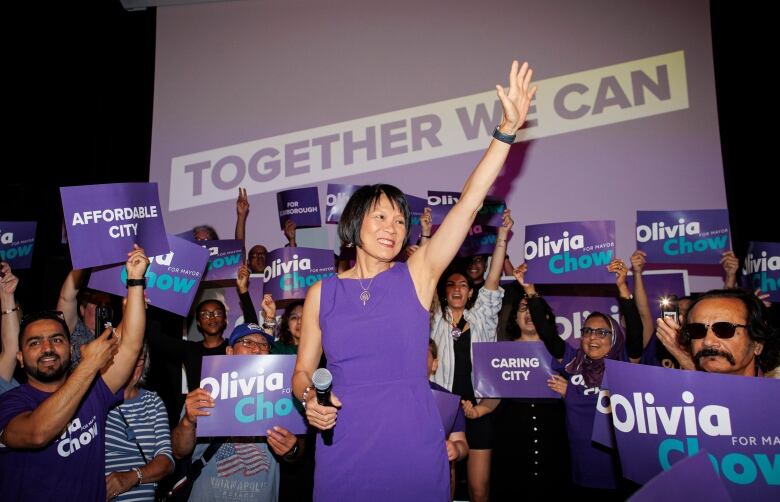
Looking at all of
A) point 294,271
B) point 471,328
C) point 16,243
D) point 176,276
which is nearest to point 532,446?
point 471,328

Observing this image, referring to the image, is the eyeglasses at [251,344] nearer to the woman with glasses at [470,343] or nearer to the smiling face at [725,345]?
the woman with glasses at [470,343]

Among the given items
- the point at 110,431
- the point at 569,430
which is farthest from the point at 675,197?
the point at 110,431

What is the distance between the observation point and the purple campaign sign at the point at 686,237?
4980 millimetres

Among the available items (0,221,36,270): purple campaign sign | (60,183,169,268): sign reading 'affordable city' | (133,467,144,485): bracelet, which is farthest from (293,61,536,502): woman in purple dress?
(0,221,36,270): purple campaign sign

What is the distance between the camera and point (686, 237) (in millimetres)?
5020

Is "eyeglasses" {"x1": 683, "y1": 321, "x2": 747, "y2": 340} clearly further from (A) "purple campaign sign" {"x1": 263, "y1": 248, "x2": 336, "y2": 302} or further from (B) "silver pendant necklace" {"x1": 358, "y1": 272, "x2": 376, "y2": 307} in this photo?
(A) "purple campaign sign" {"x1": 263, "y1": 248, "x2": 336, "y2": 302}

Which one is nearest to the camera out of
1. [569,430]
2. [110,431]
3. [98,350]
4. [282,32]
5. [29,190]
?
[98,350]

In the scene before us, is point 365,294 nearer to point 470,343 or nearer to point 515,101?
point 515,101

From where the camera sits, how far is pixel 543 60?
6.87m

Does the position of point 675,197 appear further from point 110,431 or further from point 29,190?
point 29,190

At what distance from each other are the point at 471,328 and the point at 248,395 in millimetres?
1895

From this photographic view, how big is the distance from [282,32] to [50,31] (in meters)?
2.58

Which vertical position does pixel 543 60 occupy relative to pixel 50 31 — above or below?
below

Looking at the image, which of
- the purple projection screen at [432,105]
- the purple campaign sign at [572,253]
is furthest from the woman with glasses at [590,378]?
the purple projection screen at [432,105]
